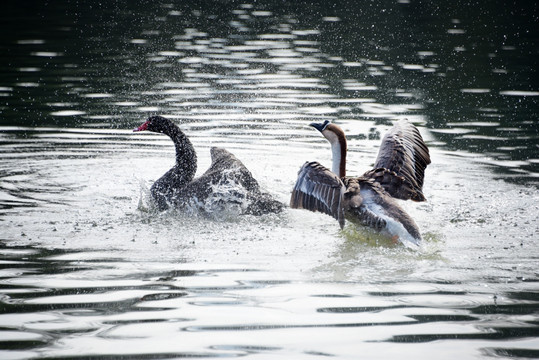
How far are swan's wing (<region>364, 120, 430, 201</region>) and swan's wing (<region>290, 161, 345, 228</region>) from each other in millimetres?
964

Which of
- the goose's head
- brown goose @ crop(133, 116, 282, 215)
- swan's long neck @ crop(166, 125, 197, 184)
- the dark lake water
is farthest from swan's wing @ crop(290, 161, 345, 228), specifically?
swan's long neck @ crop(166, 125, 197, 184)

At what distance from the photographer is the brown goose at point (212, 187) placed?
995 cm

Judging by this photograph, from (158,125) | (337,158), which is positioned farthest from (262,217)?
(158,125)

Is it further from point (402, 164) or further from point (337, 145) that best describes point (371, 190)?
point (337, 145)

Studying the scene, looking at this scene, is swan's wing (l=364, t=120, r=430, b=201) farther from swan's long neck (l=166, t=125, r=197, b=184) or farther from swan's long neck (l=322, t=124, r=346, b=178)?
swan's long neck (l=166, t=125, r=197, b=184)

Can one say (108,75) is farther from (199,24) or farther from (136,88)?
(199,24)

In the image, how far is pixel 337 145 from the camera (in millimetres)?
10508

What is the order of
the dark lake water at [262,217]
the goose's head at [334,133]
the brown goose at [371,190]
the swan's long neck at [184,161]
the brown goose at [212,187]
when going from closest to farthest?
the dark lake water at [262,217], the brown goose at [371,190], the brown goose at [212,187], the goose's head at [334,133], the swan's long neck at [184,161]

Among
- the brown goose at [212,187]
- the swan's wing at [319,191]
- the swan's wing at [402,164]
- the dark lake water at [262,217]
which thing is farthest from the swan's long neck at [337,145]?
the swan's wing at [319,191]

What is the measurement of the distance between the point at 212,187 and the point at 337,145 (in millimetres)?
1673

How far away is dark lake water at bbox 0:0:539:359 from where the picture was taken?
6.59m

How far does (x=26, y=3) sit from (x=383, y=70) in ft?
57.0

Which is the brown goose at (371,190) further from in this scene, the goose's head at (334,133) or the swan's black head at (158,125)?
the swan's black head at (158,125)

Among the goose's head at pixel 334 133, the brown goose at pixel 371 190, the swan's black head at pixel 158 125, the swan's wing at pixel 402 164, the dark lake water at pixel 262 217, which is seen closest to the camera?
the dark lake water at pixel 262 217
